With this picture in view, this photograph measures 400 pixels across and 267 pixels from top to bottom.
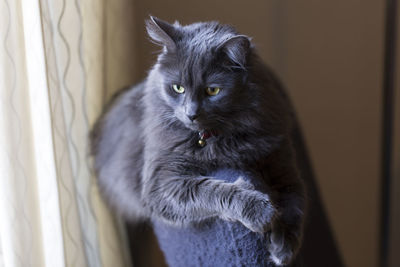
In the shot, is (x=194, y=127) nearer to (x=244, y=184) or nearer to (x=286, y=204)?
(x=244, y=184)

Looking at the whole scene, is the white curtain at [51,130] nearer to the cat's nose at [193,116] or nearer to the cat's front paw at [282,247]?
the cat's nose at [193,116]

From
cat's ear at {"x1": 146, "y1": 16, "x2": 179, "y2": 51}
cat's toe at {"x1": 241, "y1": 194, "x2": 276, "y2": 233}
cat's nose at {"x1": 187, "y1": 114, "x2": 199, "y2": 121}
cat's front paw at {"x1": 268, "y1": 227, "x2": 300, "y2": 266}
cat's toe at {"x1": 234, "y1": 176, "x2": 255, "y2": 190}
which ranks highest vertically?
cat's ear at {"x1": 146, "y1": 16, "x2": 179, "y2": 51}

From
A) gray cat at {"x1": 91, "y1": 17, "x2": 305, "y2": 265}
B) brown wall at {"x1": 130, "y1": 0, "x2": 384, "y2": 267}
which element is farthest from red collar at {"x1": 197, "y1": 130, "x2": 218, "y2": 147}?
brown wall at {"x1": 130, "y1": 0, "x2": 384, "y2": 267}

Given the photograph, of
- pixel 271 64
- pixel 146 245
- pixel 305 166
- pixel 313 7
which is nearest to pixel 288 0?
pixel 313 7

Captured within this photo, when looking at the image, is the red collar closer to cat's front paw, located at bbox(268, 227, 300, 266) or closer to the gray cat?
the gray cat

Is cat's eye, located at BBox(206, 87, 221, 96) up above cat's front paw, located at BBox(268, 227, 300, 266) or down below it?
above

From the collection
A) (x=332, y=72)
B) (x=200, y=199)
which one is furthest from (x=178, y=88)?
(x=332, y=72)

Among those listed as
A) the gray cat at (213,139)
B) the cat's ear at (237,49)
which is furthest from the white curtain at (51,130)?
the cat's ear at (237,49)

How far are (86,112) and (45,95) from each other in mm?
407

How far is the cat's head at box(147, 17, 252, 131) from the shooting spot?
3.73 feet

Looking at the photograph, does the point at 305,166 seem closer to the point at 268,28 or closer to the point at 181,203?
the point at 181,203

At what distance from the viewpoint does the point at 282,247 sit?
112cm

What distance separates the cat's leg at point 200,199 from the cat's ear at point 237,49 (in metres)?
0.32

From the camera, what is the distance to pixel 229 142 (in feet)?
4.04
